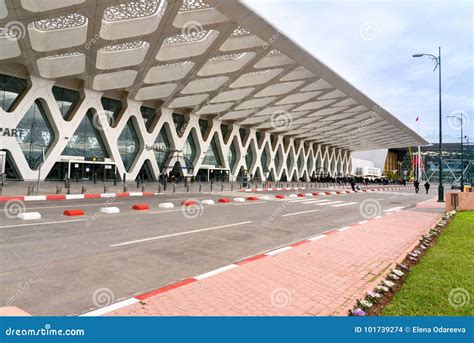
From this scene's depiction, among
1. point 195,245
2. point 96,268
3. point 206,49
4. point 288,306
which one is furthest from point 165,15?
point 288,306

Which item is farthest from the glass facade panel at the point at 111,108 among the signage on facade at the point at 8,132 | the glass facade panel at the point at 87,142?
the signage on facade at the point at 8,132

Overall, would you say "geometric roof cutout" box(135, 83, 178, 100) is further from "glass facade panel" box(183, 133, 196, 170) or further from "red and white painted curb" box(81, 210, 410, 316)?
"red and white painted curb" box(81, 210, 410, 316)

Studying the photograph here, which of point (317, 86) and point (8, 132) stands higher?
Result: point (317, 86)

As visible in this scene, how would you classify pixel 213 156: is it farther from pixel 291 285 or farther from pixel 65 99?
pixel 291 285

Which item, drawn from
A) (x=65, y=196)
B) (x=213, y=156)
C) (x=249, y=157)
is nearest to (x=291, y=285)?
(x=65, y=196)

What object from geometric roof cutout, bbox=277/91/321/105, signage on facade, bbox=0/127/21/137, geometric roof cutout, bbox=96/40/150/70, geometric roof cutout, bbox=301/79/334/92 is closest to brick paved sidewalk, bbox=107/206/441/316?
geometric roof cutout, bbox=96/40/150/70

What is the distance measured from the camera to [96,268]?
5.14 m

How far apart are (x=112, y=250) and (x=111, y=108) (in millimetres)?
29822

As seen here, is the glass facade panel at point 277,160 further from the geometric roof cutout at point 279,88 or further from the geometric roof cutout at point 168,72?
the geometric roof cutout at point 168,72

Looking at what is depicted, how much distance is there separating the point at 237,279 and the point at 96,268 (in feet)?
7.29

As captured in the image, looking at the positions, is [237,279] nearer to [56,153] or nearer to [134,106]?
[56,153]

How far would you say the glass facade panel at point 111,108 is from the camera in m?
32.6

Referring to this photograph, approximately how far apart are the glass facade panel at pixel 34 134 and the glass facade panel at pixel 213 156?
65.8ft

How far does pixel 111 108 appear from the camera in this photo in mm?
33188
